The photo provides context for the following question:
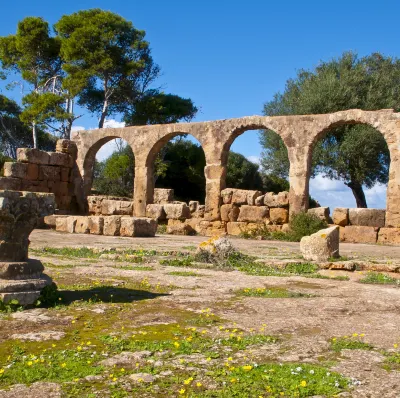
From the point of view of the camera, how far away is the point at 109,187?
28156 mm

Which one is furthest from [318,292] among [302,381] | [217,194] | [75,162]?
[75,162]

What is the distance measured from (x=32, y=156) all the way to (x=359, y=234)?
11.6 meters

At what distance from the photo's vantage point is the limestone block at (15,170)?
18750 millimetres

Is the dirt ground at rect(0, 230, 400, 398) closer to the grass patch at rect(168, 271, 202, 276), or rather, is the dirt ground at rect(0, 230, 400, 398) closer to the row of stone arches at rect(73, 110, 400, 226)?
the grass patch at rect(168, 271, 202, 276)

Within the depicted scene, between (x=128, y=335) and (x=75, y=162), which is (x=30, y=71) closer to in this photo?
(x=75, y=162)

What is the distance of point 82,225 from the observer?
15.1 m

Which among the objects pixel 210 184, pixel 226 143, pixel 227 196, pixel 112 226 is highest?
pixel 226 143

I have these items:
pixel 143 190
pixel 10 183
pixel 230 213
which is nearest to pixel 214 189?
pixel 230 213

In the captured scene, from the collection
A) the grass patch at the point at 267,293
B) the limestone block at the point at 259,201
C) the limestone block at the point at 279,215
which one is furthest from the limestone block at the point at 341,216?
the grass patch at the point at 267,293

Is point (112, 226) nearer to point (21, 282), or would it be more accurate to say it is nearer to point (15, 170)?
point (15, 170)

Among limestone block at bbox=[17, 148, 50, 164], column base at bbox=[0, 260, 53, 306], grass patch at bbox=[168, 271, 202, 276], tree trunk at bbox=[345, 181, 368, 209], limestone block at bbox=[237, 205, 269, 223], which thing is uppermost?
limestone block at bbox=[17, 148, 50, 164]

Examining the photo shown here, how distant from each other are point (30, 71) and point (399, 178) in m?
24.6

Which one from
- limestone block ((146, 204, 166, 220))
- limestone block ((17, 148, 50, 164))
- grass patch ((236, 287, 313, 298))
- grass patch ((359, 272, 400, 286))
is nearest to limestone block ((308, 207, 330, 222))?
limestone block ((146, 204, 166, 220))

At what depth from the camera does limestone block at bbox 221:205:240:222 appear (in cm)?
1772
